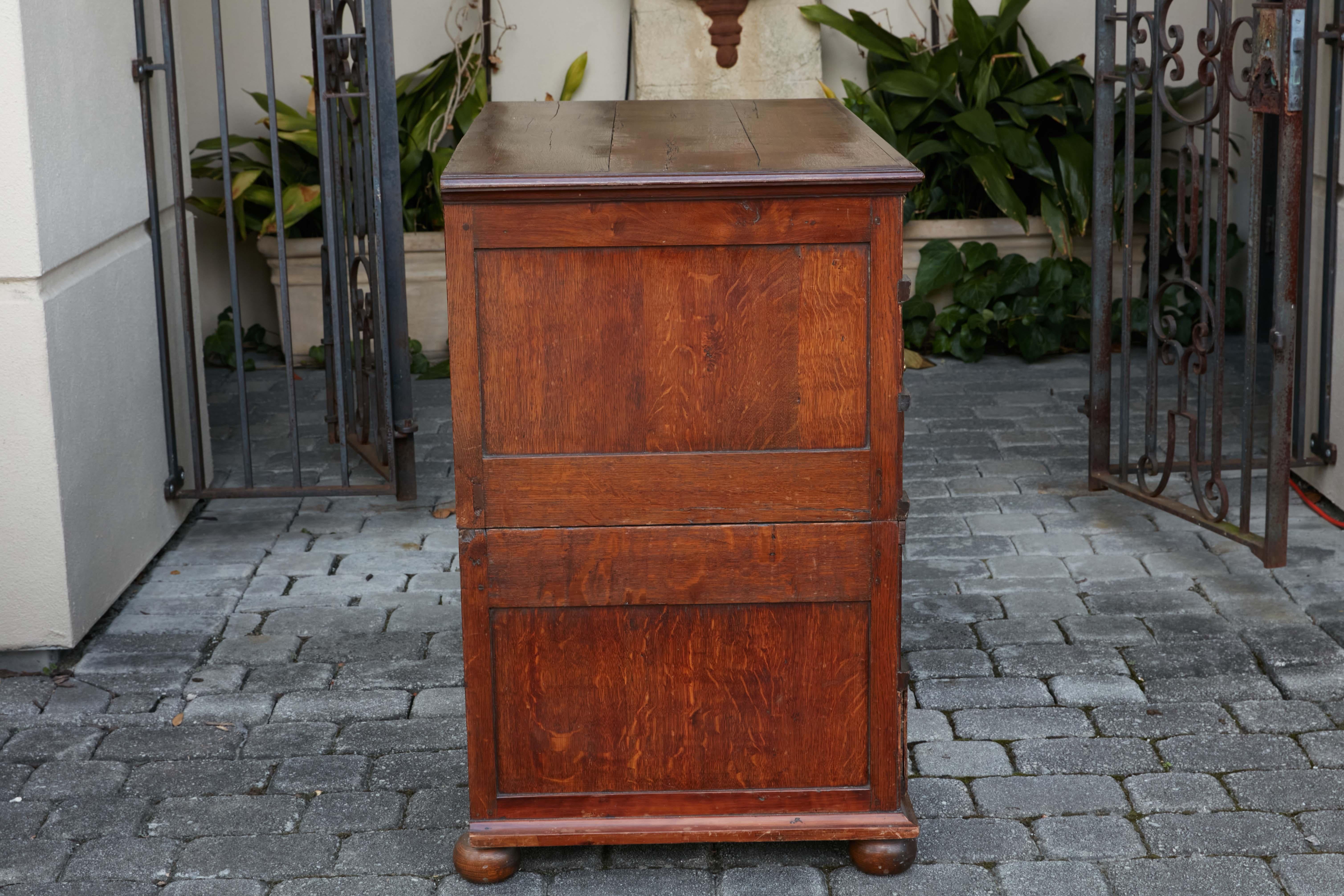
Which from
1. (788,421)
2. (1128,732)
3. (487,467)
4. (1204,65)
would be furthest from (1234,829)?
(1204,65)

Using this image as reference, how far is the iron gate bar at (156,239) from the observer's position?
13.2 ft

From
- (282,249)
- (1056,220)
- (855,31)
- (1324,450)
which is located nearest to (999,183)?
(1056,220)

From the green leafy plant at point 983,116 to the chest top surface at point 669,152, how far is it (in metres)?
3.60

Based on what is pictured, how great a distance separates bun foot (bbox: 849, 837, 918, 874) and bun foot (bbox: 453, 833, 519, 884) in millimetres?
625

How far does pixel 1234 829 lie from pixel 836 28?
188 inches

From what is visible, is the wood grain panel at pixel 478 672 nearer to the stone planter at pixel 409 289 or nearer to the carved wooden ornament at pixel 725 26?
the stone planter at pixel 409 289

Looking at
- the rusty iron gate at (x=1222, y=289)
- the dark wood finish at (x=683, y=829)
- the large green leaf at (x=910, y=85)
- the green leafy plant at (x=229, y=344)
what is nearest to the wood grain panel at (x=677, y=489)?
the dark wood finish at (x=683, y=829)

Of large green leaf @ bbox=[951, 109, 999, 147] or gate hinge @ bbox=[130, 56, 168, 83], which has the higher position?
gate hinge @ bbox=[130, 56, 168, 83]

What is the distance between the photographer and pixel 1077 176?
6.32m

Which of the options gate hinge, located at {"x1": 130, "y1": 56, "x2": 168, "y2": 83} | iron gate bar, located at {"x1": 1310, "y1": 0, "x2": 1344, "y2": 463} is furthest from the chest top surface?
iron gate bar, located at {"x1": 1310, "y1": 0, "x2": 1344, "y2": 463}

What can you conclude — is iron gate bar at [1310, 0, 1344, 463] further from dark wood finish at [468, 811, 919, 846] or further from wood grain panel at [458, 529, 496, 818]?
wood grain panel at [458, 529, 496, 818]

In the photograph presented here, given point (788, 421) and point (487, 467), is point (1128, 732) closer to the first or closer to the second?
point (788, 421)

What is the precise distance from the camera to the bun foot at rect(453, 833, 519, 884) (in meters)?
2.54

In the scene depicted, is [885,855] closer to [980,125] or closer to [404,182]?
[980,125]
